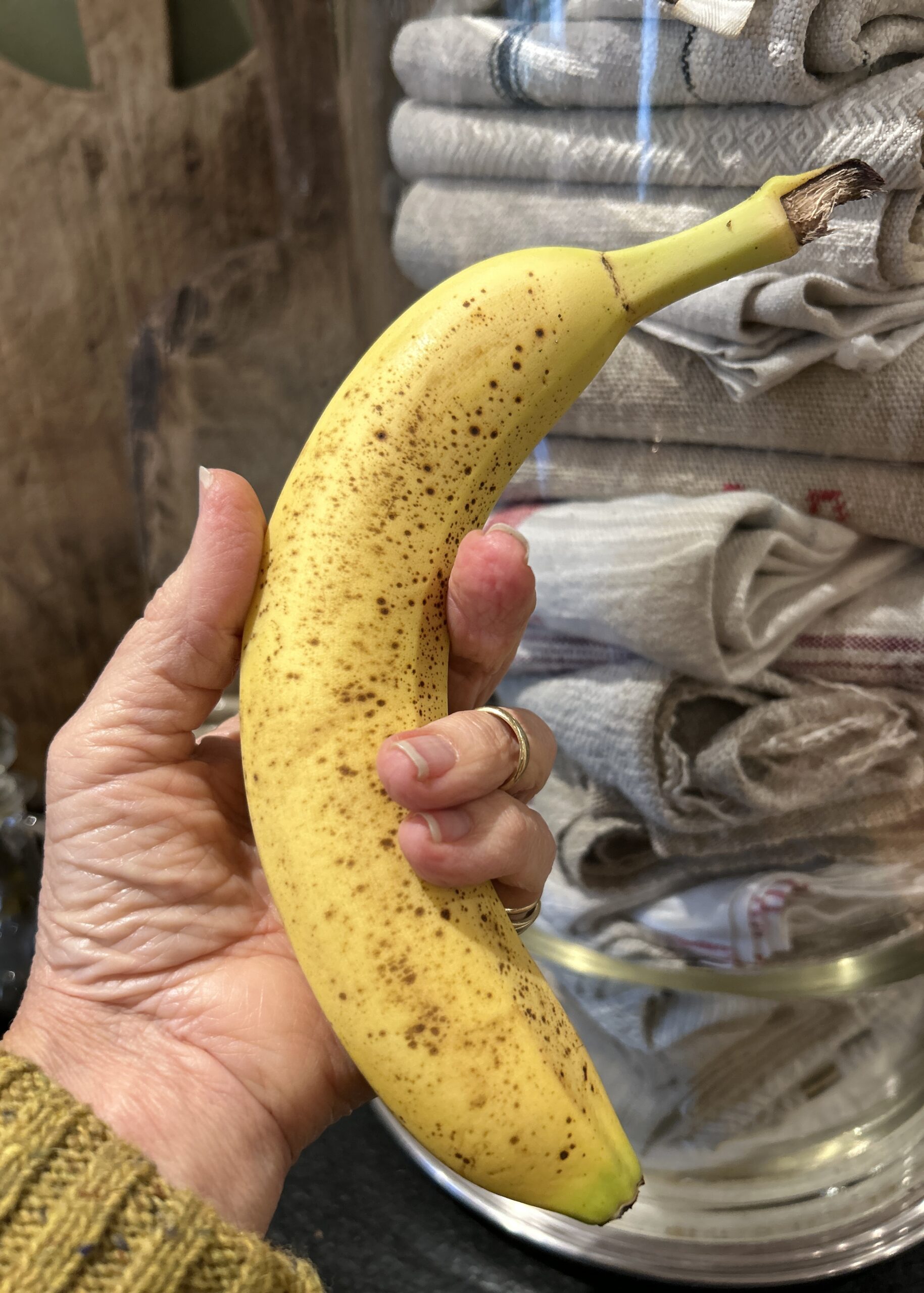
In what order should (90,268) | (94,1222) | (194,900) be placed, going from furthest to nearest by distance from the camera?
(90,268) < (194,900) < (94,1222)

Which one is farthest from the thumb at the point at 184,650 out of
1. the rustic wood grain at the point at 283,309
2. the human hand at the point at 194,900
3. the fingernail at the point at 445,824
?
the rustic wood grain at the point at 283,309

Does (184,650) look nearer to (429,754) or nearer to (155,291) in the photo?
(429,754)

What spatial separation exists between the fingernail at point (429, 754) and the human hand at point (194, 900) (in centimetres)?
2

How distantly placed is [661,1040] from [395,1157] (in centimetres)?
16

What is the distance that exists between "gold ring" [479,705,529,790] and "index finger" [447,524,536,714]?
0.10 ft

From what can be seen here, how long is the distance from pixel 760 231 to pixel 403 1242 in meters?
0.49

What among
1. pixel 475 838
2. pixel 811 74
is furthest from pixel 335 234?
pixel 475 838

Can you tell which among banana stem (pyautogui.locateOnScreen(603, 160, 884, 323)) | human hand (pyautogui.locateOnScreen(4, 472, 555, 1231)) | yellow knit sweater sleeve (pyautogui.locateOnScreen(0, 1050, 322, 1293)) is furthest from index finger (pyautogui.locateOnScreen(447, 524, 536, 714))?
yellow knit sweater sleeve (pyautogui.locateOnScreen(0, 1050, 322, 1293))

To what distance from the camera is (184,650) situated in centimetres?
34

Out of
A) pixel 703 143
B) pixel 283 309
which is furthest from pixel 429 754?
pixel 283 309

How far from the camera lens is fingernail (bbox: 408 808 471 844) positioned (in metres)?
0.27

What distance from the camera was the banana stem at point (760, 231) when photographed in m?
0.28

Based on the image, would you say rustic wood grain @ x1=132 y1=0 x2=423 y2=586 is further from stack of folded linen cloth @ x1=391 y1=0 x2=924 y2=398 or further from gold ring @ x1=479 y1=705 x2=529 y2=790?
gold ring @ x1=479 y1=705 x2=529 y2=790

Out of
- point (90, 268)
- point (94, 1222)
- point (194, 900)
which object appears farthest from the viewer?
point (90, 268)
